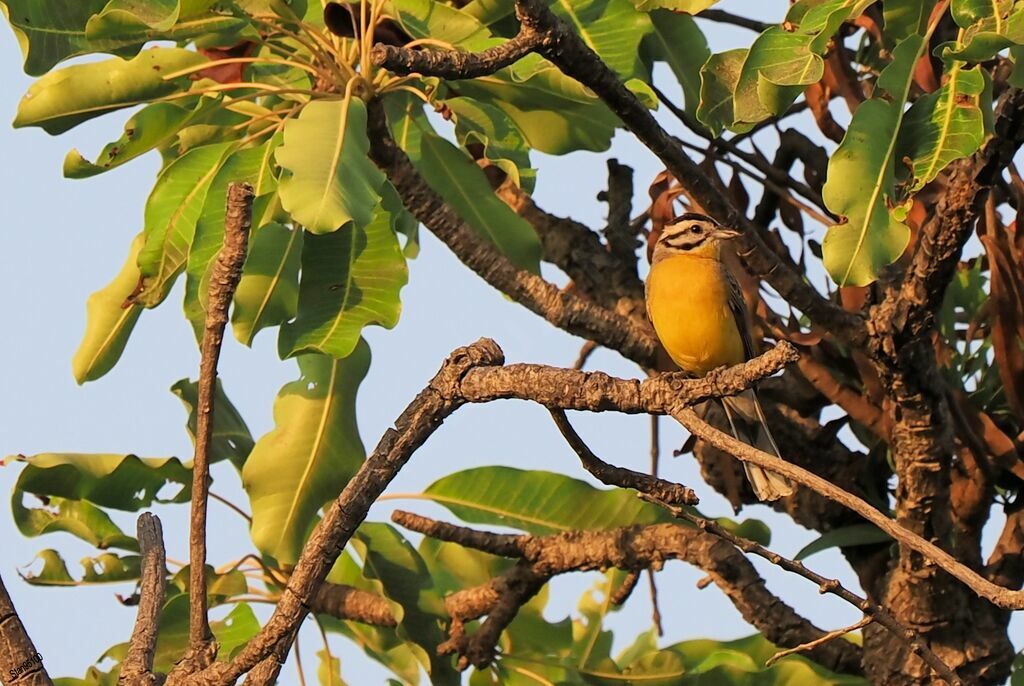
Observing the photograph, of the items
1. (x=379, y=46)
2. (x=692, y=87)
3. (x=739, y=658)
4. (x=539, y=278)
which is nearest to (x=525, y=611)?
(x=739, y=658)

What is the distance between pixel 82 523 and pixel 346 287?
1541mm

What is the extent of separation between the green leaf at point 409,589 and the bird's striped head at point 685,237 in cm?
145

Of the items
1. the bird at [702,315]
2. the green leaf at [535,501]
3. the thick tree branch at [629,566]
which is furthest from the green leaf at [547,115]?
the thick tree branch at [629,566]

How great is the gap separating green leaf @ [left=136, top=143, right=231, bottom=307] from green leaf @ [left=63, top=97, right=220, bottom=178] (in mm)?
258

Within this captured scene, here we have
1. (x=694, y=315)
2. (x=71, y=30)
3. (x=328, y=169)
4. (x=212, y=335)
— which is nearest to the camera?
(x=212, y=335)

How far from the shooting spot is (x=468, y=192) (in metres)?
5.34

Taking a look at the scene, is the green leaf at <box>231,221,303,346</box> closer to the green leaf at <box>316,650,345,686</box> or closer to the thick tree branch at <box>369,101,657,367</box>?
the thick tree branch at <box>369,101,657,367</box>

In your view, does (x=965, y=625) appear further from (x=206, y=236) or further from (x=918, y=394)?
(x=206, y=236)

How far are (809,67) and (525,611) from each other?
2.86 metres

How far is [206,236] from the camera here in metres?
4.93

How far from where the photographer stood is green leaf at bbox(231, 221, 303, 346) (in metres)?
5.04

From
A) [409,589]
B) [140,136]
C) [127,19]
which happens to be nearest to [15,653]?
[127,19]

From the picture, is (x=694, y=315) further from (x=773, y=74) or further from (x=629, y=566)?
(x=773, y=74)

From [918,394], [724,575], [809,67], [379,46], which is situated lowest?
[724,575]
